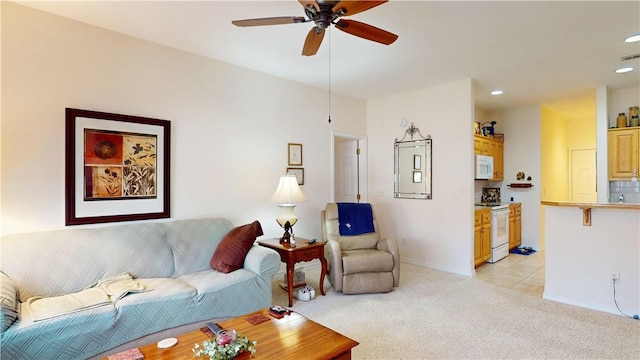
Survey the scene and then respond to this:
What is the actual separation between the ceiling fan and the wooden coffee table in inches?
72.8

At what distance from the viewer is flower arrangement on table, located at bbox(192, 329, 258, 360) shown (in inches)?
58.5

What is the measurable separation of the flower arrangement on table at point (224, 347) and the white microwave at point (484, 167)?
474 centimetres

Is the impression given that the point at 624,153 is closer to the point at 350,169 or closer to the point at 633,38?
the point at 633,38

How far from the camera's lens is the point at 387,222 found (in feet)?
17.5

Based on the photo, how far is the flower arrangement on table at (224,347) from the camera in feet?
4.88

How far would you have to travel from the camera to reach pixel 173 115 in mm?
3354

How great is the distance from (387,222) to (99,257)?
3990mm

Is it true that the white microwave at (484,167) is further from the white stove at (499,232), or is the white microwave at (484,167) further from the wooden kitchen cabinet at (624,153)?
the wooden kitchen cabinet at (624,153)

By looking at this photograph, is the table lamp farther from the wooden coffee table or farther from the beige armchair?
the wooden coffee table

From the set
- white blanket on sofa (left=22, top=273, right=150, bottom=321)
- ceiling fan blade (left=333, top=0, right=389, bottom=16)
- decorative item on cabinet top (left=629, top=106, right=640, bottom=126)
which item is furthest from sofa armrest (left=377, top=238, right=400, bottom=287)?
decorative item on cabinet top (left=629, top=106, right=640, bottom=126)

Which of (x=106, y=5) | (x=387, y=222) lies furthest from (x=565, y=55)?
(x=106, y=5)

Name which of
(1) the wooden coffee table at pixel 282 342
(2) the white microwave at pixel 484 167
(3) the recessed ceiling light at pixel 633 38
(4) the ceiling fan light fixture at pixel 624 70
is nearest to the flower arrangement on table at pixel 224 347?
(1) the wooden coffee table at pixel 282 342

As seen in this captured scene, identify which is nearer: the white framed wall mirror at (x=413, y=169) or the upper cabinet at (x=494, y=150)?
the white framed wall mirror at (x=413, y=169)

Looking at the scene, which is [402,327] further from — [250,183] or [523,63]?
[523,63]
